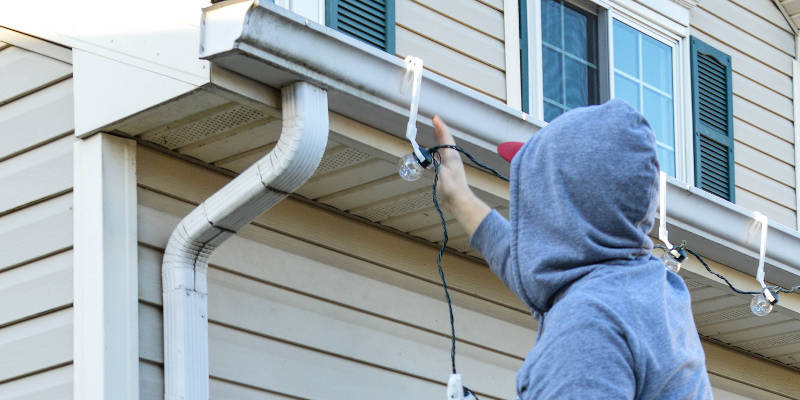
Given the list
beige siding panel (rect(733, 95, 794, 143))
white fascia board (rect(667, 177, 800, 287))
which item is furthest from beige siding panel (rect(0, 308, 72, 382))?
beige siding panel (rect(733, 95, 794, 143))

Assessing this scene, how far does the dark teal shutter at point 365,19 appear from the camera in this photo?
5066 mm

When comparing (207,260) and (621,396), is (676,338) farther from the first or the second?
(207,260)

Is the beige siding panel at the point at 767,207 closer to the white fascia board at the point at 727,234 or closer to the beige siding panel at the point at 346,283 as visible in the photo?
the white fascia board at the point at 727,234

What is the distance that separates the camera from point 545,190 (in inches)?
88.4

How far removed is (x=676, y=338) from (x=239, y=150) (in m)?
2.53

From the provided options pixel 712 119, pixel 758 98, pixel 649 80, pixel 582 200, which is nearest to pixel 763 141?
pixel 758 98

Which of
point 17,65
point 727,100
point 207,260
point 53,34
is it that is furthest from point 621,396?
point 727,100

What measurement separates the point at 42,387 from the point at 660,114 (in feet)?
12.4

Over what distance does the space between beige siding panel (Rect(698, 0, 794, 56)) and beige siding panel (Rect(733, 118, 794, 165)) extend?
2.01ft

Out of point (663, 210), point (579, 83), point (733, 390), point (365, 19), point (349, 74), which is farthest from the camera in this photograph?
point (733, 390)

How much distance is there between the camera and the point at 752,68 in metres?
7.59

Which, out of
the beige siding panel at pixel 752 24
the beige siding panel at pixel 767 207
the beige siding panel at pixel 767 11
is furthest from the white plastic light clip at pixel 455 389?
the beige siding panel at pixel 767 11

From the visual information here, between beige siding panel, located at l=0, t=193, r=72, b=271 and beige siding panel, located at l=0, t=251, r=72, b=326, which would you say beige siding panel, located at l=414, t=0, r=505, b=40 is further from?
beige siding panel, located at l=0, t=251, r=72, b=326

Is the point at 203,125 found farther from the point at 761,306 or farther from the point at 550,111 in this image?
the point at 761,306
